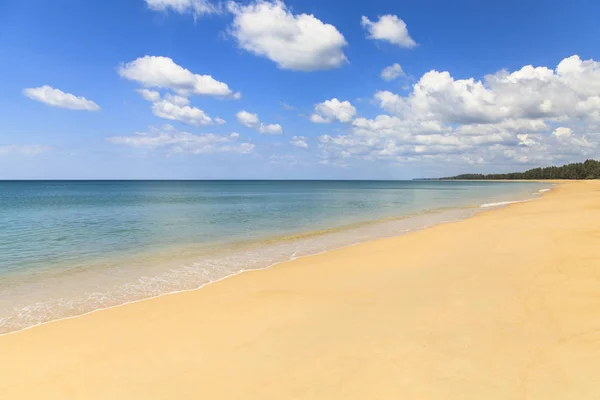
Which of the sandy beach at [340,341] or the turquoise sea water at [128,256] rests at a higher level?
the sandy beach at [340,341]

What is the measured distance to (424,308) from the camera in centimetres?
630

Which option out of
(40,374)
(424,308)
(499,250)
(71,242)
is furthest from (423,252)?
(71,242)

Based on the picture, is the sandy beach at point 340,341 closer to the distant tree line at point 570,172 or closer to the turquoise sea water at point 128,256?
the turquoise sea water at point 128,256

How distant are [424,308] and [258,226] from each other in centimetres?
1540

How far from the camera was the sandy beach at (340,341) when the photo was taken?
4035 mm

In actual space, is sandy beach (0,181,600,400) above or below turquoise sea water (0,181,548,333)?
above

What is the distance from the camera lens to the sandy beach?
4.04 meters

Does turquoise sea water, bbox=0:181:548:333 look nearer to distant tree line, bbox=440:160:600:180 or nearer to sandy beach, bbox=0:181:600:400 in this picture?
sandy beach, bbox=0:181:600:400

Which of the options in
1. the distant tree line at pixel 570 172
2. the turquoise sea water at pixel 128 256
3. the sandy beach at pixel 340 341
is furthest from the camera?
the distant tree line at pixel 570 172

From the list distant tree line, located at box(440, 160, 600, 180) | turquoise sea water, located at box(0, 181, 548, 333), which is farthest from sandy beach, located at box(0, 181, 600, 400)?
distant tree line, located at box(440, 160, 600, 180)

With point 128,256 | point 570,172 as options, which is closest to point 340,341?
point 128,256

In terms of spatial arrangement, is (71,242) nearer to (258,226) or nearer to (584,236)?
(258,226)

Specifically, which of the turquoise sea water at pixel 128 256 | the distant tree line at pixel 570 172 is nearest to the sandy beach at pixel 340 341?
the turquoise sea water at pixel 128 256

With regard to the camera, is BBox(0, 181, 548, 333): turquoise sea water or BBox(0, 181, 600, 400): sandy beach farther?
BBox(0, 181, 548, 333): turquoise sea water
